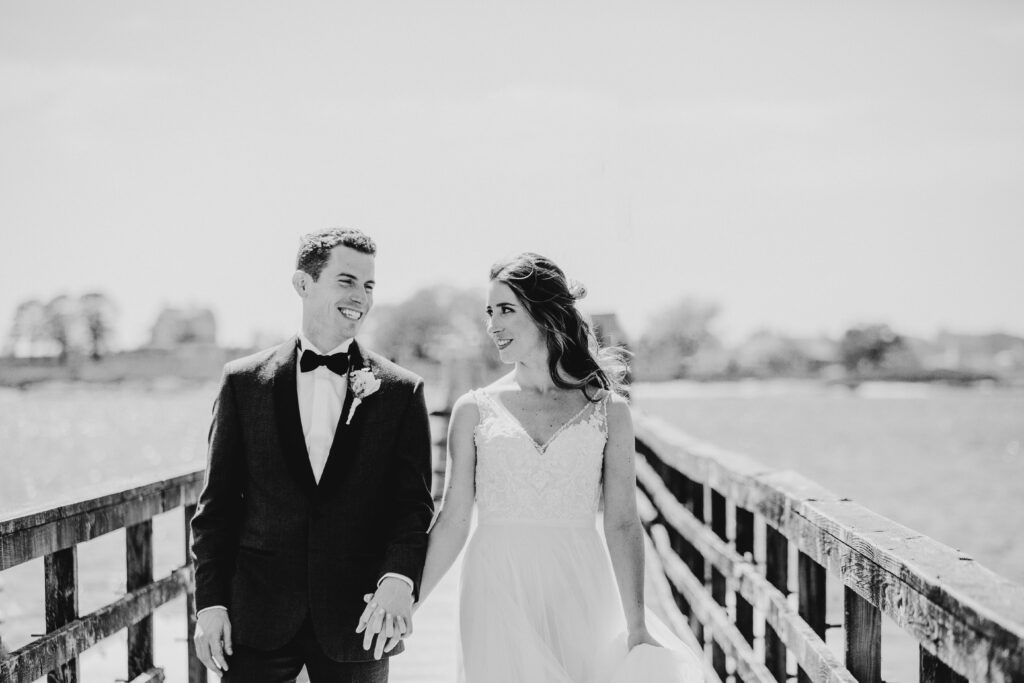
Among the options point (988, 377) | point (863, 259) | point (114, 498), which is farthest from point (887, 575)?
point (988, 377)

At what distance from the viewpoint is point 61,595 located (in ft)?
9.64

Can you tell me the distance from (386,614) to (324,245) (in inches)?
39.7

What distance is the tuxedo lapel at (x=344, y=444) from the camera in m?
2.68

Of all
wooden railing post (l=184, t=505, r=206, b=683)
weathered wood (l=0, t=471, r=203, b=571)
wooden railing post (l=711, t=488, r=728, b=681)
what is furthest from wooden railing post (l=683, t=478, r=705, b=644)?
weathered wood (l=0, t=471, r=203, b=571)

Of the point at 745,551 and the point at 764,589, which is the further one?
the point at 745,551

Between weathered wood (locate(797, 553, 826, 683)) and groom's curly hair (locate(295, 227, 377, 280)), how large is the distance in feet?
5.12

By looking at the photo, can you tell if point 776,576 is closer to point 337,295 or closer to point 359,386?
point 359,386

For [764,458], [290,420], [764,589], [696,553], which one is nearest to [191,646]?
[290,420]

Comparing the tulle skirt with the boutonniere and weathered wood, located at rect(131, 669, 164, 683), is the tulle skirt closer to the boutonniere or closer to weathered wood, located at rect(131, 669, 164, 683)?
the boutonniere

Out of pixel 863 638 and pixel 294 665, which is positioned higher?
pixel 863 638

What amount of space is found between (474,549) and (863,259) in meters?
130

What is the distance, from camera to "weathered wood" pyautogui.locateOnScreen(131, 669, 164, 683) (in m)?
3.47

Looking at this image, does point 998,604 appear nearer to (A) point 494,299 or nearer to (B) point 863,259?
(A) point 494,299

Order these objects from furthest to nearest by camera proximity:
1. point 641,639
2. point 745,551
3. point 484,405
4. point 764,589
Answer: point 745,551 → point 764,589 → point 484,405 → point 641,639
